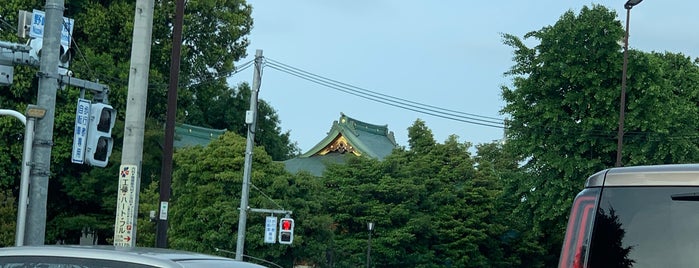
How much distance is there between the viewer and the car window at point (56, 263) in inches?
218

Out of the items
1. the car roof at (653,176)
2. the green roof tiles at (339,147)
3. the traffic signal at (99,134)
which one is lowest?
the car roof at (653,176)

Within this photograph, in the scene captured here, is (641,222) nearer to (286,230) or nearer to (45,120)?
(45,120)

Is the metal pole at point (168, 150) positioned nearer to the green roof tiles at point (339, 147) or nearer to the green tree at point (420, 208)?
the green tree at point (420, 208)

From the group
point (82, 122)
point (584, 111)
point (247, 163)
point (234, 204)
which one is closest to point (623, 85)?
point (584, 111)

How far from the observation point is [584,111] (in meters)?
35.6

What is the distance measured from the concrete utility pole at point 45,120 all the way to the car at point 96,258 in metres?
6.55

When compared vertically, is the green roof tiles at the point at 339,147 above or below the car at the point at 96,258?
above

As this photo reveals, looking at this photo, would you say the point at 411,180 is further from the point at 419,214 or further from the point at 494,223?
the point at 494,223

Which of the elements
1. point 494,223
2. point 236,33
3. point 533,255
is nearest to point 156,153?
point 236,33

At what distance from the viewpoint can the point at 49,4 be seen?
40.9 feet

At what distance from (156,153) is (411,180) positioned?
1088 centimetres

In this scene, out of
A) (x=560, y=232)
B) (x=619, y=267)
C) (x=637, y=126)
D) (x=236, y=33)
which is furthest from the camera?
(x=560, y=232)

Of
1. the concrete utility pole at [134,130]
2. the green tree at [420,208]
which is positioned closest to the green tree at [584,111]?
the green tree at [420,208]

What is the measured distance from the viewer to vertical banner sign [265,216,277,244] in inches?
1200
